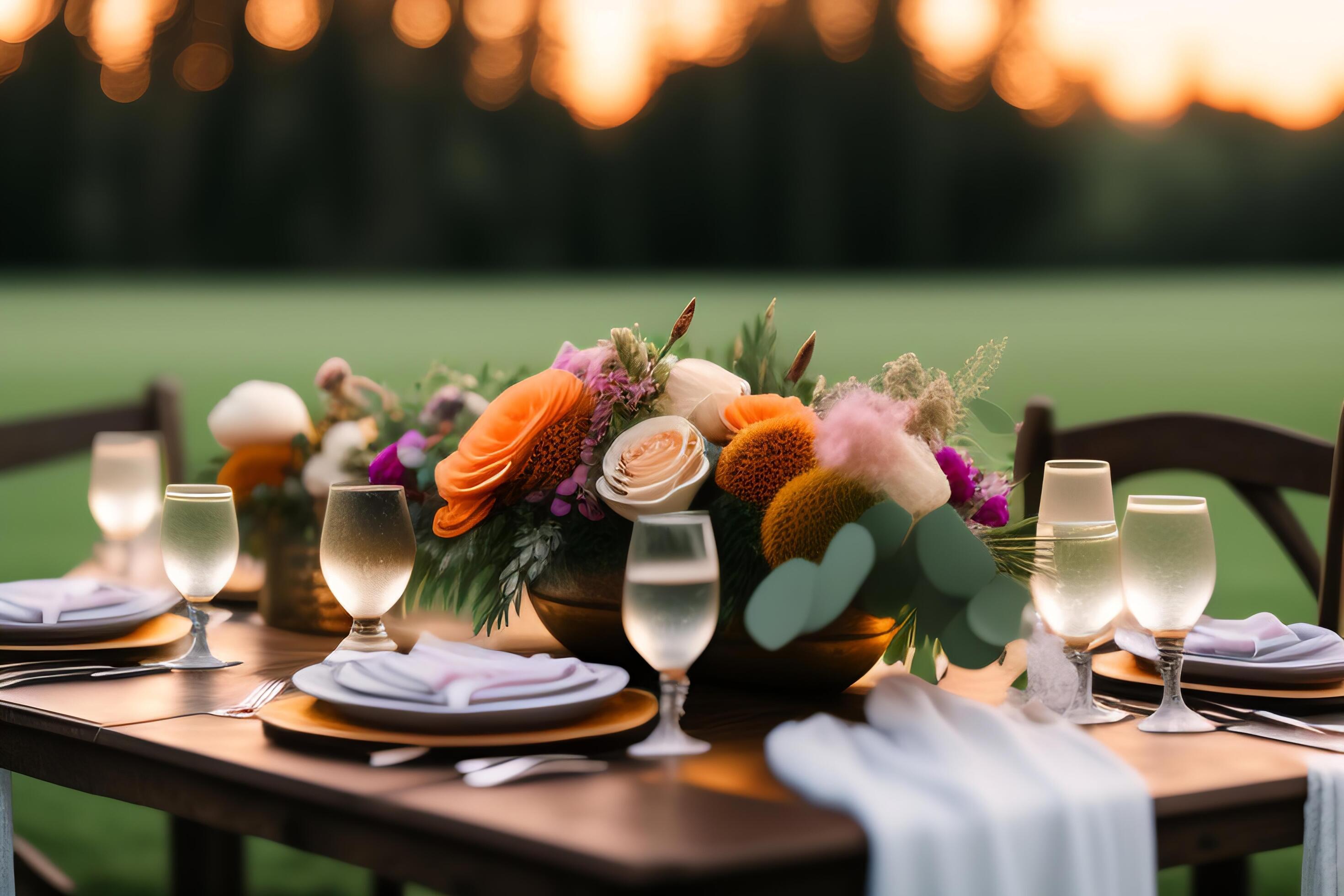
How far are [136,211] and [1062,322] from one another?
63.1ft

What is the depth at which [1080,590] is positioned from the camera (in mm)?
979

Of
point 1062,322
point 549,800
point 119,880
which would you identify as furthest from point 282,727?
point 1062,322

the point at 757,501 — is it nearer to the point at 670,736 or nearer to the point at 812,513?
the point at 812,513

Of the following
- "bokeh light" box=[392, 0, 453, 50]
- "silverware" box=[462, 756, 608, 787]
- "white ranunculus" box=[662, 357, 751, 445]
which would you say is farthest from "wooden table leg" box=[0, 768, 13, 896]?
"bokeh light" box=[392, 0, 453, 50]

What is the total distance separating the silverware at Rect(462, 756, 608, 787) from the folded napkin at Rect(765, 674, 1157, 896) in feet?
0.42

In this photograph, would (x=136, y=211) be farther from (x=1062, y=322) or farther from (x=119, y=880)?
(x=1062, y=322)

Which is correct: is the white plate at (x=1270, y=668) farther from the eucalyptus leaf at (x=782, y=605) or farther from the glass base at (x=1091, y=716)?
the eucalyptus leaf at (x=782, y=605)

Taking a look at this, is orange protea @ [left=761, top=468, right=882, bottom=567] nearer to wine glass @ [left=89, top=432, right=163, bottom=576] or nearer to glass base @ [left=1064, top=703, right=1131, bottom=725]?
glass base @ [left=1064, top=703, right=1131, bottom=725]

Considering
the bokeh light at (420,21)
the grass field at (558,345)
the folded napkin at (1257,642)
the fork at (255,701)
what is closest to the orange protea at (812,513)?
the folded napkin at (1257,642)

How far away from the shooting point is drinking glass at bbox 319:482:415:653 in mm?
1108

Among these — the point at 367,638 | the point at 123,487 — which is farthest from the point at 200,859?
the point at 367,638

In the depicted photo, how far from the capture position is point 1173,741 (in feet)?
3.11

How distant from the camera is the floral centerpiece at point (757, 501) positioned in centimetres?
94

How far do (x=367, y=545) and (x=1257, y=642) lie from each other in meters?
0.82
